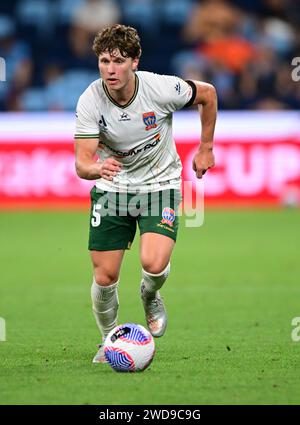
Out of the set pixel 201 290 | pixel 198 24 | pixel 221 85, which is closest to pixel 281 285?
pixel 201 290

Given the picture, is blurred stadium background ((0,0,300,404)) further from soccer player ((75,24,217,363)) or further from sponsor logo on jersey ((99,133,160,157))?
sponsor logo on jersey ((99,133,160,157))

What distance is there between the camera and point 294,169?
17.7 m

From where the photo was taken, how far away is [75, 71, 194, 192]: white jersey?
23.3ft

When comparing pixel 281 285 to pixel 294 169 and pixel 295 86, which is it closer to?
pixel 294 169

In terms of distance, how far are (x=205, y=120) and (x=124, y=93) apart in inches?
29.8

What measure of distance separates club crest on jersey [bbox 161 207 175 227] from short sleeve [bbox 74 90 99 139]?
77cm

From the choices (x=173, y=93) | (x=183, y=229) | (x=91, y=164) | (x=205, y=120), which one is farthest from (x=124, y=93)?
(x=183, y=229)

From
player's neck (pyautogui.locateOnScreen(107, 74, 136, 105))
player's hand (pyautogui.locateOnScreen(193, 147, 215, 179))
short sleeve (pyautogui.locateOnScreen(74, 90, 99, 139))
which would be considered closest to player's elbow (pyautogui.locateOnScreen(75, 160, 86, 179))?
short sleeve (pyautogui.locateOnScreen(74, 90, 99, 139))

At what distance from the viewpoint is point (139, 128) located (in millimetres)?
7191

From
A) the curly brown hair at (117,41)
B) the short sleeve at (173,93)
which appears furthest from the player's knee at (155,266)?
the curly brown hair at (117,41)

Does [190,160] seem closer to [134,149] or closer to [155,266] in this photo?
[134,149]

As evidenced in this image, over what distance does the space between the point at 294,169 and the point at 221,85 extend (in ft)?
9.54
